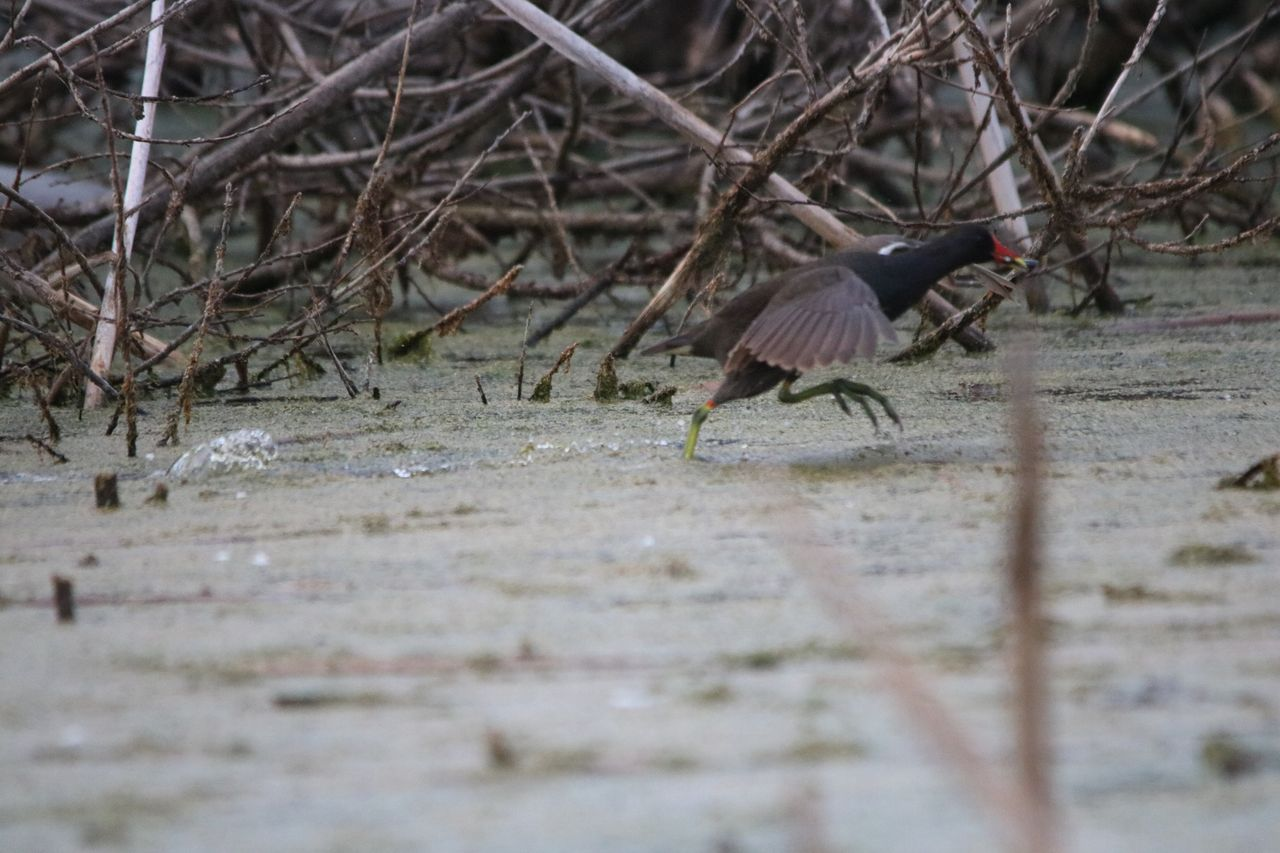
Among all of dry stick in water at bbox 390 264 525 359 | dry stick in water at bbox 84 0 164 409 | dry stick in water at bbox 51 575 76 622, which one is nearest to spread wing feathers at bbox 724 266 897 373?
dry stick in water at bbox 390 264 525 359

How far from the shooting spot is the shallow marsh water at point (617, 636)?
1485mm

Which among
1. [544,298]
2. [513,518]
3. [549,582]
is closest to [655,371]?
[544,298]

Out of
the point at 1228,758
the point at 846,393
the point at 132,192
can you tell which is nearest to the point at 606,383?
the point at 846,393

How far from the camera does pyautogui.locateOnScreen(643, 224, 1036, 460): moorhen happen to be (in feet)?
9.27

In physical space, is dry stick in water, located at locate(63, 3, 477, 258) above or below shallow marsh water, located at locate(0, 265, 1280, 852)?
above

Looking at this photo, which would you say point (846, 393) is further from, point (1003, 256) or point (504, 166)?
point (504, 166)

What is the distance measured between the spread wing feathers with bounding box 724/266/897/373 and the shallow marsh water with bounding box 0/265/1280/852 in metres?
0.19

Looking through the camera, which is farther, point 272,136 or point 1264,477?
point 272,136

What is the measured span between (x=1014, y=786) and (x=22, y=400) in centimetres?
291

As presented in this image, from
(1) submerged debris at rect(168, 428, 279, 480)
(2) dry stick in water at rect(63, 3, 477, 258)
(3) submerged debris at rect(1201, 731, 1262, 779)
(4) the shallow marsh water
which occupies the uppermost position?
(2) dry stick in water at rect(63, 3, 477, 258)

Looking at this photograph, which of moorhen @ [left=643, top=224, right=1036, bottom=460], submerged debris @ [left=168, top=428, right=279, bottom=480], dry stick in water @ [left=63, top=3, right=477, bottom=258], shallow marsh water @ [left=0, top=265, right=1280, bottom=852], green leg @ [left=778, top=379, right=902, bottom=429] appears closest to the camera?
shallow marsh water @ [left=0, top=265, right=1280, bottom=852]

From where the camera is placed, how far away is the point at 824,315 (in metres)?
2.88

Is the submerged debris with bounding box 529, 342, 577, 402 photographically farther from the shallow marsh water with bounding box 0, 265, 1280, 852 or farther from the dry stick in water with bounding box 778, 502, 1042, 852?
the dry stick in water with bounding box 778, 502, 1042, 852

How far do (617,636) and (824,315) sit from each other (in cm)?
106
